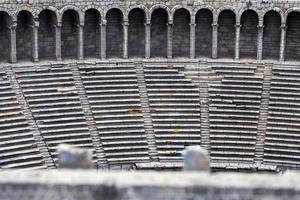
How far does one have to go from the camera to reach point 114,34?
50.2m

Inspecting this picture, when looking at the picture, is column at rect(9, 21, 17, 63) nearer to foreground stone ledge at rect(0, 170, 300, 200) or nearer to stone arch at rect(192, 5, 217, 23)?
stone arch at rect(192, 5, 217, 23)

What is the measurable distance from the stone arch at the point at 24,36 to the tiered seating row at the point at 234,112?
1159 centimetres

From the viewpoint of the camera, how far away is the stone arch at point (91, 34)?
49.4 meters

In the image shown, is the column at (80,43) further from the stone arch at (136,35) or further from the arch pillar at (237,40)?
the arch pillar at (237,40)

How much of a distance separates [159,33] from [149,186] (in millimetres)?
27205

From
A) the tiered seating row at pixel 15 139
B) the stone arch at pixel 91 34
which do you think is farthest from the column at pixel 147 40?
the tiered seating row at pixel 15 139

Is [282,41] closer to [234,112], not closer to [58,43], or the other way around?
[234,112]

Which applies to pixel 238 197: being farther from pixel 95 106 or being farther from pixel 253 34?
pixel 253 34

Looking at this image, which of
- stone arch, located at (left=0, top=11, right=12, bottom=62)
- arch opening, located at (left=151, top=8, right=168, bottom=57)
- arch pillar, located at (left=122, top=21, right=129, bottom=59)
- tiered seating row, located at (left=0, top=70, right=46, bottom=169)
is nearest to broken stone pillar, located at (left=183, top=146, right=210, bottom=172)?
tiered seating row, located at (left=0, top=70, right=46, bottom=169)

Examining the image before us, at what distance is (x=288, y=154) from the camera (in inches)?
1692

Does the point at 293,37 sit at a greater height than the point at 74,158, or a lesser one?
greater

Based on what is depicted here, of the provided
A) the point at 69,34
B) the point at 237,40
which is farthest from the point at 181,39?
the point at 69,34

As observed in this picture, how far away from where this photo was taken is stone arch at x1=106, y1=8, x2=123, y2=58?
163ft

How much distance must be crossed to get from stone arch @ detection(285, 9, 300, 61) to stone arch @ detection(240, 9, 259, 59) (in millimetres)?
2039
